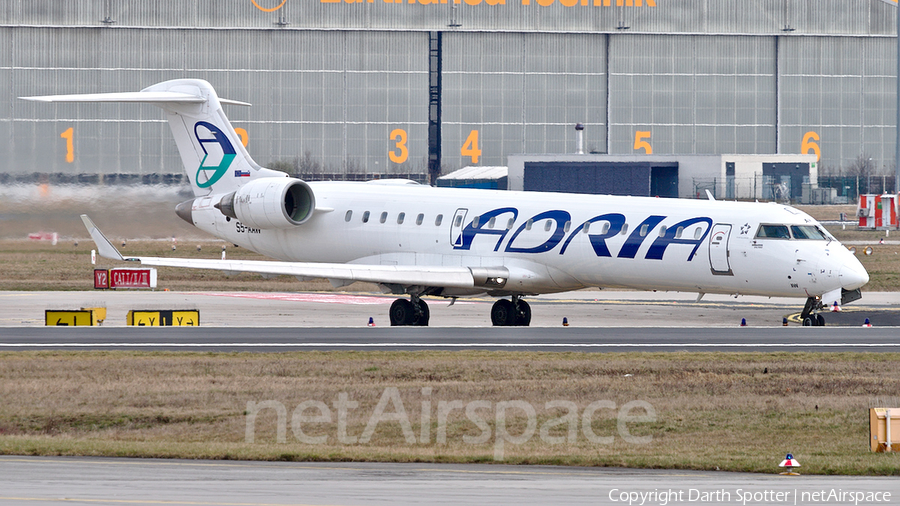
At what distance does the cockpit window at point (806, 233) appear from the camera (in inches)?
1067

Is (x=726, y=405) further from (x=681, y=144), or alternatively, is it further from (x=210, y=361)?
(x=681, y=144)

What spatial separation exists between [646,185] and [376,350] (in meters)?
56.8

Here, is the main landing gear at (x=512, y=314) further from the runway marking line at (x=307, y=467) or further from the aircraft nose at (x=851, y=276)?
the runway marking line at (x=307, y=467)

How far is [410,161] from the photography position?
8669cm

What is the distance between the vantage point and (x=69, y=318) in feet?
96.7

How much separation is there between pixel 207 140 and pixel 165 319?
6143 mm

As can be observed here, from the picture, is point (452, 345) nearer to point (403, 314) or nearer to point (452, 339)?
point (452, 339)

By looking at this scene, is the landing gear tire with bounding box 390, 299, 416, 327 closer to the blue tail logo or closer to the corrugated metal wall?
the blue tail logo

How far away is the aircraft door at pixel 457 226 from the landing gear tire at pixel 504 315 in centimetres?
214

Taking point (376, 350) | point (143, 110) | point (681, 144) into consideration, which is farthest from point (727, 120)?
point (376, 350)

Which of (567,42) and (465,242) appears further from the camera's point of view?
(567,42)

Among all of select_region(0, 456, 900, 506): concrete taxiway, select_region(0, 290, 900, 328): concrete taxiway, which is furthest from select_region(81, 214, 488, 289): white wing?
select_region(0, 456, 900, 506): concrete taxiway

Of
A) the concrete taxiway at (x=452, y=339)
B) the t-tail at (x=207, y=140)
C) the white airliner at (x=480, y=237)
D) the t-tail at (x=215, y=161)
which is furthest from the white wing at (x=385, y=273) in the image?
the t-tail at (x=207, y=140)

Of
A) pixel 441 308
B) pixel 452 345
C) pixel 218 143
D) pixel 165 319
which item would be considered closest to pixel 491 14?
pixel 441 308
